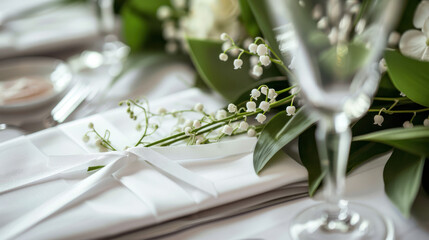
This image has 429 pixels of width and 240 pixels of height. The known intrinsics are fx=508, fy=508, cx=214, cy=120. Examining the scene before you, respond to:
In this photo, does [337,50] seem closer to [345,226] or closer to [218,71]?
[345,226]

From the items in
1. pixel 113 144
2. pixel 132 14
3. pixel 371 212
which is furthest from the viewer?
pixel 132 14

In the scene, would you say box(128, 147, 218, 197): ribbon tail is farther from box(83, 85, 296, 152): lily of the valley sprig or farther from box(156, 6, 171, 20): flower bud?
box(156, 6, 171, 20): flower bud

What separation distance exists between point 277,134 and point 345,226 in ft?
0.38

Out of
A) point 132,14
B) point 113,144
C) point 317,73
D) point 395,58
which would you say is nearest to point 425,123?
point 395,58

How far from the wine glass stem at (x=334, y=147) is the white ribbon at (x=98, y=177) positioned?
0.35ft

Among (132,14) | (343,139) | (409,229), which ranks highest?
(132,14)

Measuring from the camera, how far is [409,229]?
420 mm

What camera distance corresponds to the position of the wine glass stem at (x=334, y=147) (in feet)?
1.19

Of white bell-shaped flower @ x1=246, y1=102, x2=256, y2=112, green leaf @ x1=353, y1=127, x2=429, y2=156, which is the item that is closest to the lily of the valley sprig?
white bell-shaped flower @ x1=246, y1=102, x2=256, y2=112

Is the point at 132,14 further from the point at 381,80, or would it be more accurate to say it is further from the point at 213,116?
the point at 381,80

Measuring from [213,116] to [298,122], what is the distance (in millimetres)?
104

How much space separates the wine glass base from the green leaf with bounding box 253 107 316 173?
0.07 metres

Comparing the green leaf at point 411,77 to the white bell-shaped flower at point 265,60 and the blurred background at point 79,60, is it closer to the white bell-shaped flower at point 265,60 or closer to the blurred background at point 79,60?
the white bell-shaped flower at point 265,60

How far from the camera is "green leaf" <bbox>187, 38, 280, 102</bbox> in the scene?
64 cm
